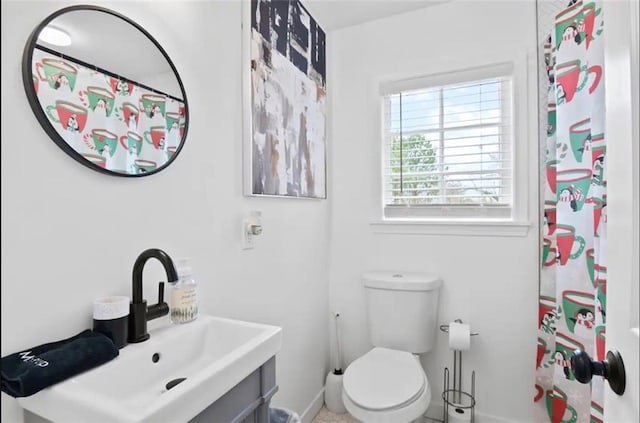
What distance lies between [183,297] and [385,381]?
1038mm

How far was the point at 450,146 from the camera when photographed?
6.68 feet

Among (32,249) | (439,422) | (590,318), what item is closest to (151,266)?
(32,249)

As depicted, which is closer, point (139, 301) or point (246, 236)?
point (139, 301)

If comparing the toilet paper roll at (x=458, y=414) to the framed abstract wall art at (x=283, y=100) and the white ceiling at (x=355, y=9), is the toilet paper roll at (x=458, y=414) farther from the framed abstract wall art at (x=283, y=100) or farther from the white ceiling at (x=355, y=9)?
the white ceiling at (x=355, y=9)

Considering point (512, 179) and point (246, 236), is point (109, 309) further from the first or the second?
point (512, 179)

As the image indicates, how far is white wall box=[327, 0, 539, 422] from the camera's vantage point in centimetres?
183

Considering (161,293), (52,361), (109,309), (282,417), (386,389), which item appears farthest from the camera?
(386,389)

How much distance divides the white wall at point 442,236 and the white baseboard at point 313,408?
305mm

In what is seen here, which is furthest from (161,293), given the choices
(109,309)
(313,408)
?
(313,408)

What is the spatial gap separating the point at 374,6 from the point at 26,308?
7.07 ft

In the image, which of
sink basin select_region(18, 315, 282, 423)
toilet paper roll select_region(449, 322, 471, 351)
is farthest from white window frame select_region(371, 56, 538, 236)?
sink basin select_region(18, 315, 282, 423)

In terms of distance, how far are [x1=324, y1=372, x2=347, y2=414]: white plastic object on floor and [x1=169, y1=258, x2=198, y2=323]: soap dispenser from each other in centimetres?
134

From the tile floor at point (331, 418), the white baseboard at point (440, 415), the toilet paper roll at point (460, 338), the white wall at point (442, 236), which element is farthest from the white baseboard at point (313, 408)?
the toilet paper roll at point (460, 338)

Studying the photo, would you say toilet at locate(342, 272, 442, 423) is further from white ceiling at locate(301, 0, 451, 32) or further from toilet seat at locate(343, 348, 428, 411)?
white ceiling at locate(301, 0, 451, 32)
